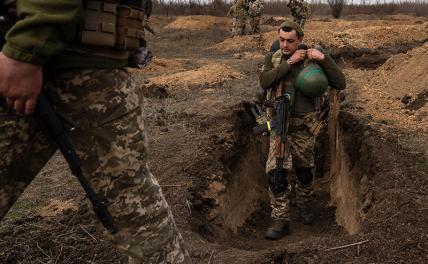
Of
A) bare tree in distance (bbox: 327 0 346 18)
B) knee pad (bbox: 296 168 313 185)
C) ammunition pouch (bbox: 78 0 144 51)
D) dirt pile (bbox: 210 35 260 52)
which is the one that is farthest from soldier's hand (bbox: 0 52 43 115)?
bare tree in distance (bbox: 327 0 346 18)

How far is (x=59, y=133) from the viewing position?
2.06 metres

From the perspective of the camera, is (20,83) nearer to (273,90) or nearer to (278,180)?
(278,180)

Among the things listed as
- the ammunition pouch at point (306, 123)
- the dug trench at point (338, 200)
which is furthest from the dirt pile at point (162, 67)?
the ammunition pouch at point (306, 123)

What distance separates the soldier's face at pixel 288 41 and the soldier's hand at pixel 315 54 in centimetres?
17

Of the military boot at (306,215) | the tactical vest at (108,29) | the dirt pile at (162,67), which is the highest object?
the tactical vest at (108,29)

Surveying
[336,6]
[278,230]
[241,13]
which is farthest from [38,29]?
[336,6]

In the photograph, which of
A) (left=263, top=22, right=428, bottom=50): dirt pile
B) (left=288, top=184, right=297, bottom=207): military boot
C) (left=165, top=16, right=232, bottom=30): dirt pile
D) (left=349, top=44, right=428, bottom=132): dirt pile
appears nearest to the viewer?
(left=288, top=184, right=297, bottom=207): military boot

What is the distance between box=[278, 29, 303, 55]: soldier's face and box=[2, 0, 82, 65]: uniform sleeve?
3584mm

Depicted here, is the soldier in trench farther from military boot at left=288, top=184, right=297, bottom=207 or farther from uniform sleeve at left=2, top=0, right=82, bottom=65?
uniform sleeve at left=2, top=0, right=82, bottom=65

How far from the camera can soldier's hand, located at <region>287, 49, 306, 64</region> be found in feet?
16.8

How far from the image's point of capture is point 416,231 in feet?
11.3

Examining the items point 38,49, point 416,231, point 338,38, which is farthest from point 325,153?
point 338,38

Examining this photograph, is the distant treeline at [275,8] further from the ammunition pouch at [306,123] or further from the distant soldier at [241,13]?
the ammunition pouch at [306,123]

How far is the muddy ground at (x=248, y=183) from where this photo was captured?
3.51m
